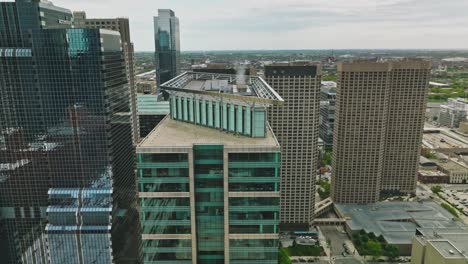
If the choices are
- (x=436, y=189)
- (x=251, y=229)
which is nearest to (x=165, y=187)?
(x=251, y=229)

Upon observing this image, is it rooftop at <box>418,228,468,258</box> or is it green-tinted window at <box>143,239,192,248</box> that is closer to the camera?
green-tinted window at <box>143,239,192,248</box>

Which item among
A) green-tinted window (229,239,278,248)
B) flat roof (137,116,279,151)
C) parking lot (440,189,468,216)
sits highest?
flat roof (137,116,279,151)

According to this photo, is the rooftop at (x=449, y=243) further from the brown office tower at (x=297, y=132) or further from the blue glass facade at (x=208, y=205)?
the blue glass facade at (x=208, y=205)

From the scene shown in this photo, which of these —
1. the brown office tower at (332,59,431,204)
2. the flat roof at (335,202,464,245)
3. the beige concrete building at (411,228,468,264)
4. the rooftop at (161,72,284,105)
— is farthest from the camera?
the brown office tower at (332,59,431,204)

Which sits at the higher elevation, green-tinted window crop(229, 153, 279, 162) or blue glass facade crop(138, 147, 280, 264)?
green-tinted window crop(229, 153, 279, 162)

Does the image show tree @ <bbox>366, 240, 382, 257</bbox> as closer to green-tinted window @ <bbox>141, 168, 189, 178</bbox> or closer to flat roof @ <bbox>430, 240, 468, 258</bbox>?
flat roof @ <bbox>430, 240, 468, 258</bbox>

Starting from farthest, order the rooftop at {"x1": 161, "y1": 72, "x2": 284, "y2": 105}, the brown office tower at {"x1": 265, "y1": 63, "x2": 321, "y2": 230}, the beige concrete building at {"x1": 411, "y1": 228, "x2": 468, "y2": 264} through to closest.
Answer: the brown office tower at {"x1": 265, "y1": 63, "x2": 321, "y2": 230} < the beige concrete building at {"x1": 411, "y1": 228, "x2": 468, "y2": 264} < the rooftop at {"x1": 161, "y1": 72, "x2": 284, "y2": 105}

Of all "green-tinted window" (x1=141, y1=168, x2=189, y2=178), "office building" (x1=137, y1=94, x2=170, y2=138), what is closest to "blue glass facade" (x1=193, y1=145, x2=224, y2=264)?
"green-tinted window" (x1=141, y1=168, x2=189, y2=178)

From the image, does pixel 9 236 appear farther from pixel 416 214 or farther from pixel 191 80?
pixel 416 214
